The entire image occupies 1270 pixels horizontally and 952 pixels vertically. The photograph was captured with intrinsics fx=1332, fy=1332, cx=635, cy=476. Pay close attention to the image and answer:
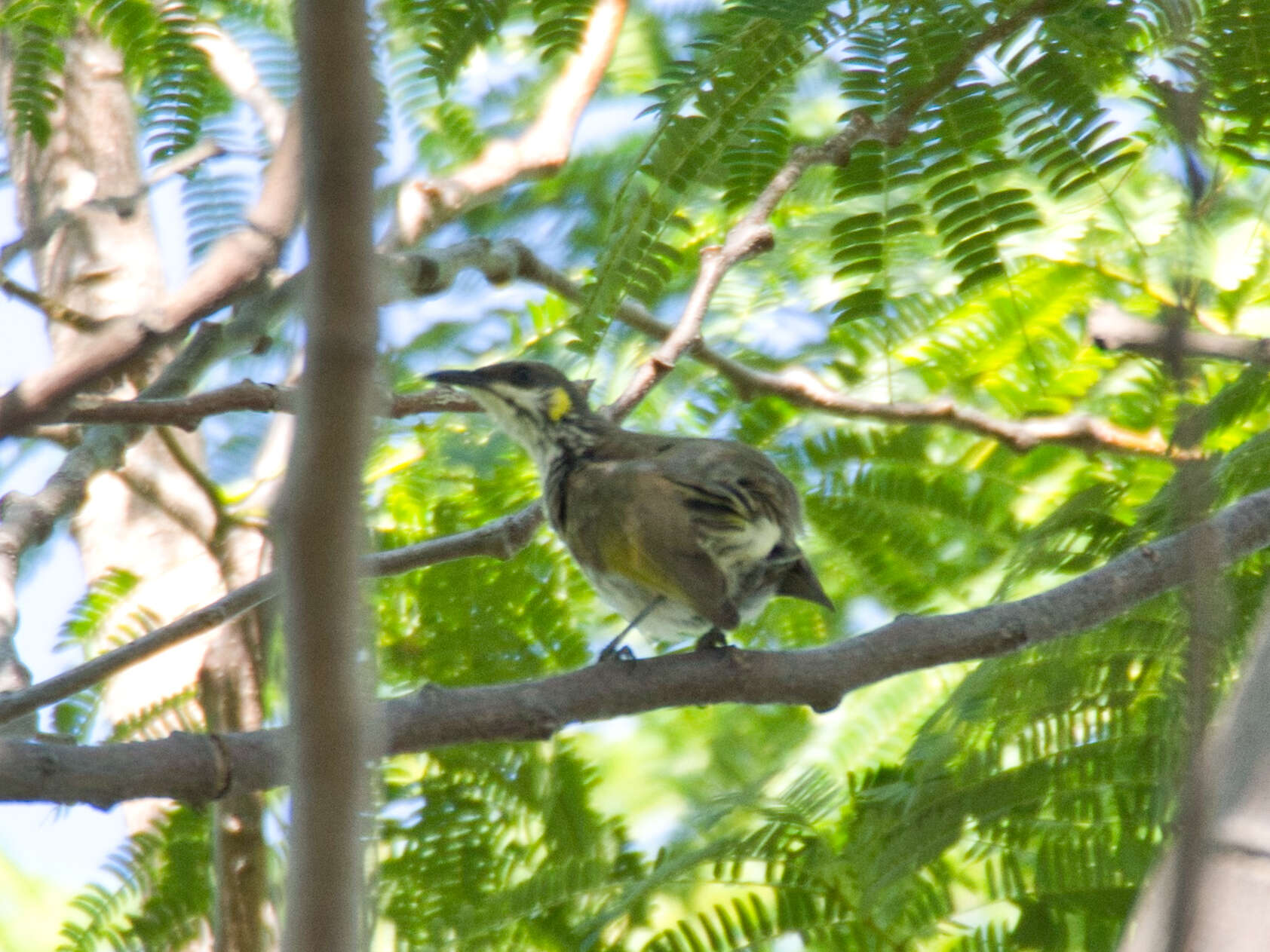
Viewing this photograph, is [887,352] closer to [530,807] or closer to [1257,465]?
[1257,465]

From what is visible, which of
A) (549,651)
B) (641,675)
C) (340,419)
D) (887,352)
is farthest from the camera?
(887,352)

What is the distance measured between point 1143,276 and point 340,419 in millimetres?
4451

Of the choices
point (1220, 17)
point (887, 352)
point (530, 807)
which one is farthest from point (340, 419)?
point (887, 352)

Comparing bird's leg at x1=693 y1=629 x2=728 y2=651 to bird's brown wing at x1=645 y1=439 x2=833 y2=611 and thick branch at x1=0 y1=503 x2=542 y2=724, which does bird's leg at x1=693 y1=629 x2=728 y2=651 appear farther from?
thick branch at x1=0 y1=503 x2=542 y2=724

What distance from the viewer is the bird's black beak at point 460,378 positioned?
15.0 ft

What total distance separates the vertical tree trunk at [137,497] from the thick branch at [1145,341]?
246 cm

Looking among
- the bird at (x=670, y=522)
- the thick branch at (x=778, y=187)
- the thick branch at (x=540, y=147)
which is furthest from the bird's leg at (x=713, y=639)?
the thick branch at (x=540, y=147)

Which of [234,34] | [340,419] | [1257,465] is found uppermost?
[234,34]

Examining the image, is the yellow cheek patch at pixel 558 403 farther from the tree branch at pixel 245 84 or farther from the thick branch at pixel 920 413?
the tree branch at pixel 245 84

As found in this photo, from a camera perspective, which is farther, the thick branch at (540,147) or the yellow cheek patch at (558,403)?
the thick branch at (540,147)

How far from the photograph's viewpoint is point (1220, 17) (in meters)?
3.26

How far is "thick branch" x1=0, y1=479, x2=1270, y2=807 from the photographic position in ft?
7.94

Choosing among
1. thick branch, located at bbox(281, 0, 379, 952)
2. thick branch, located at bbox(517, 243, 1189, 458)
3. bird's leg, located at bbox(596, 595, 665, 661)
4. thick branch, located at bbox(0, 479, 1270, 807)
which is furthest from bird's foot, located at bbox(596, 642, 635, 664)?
thick branch, located at bbox(281, 0, 379, 952)

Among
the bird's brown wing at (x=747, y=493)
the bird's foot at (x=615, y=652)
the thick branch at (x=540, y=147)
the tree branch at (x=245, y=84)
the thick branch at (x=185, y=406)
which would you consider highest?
the tree branch at (x=245, y=84)
